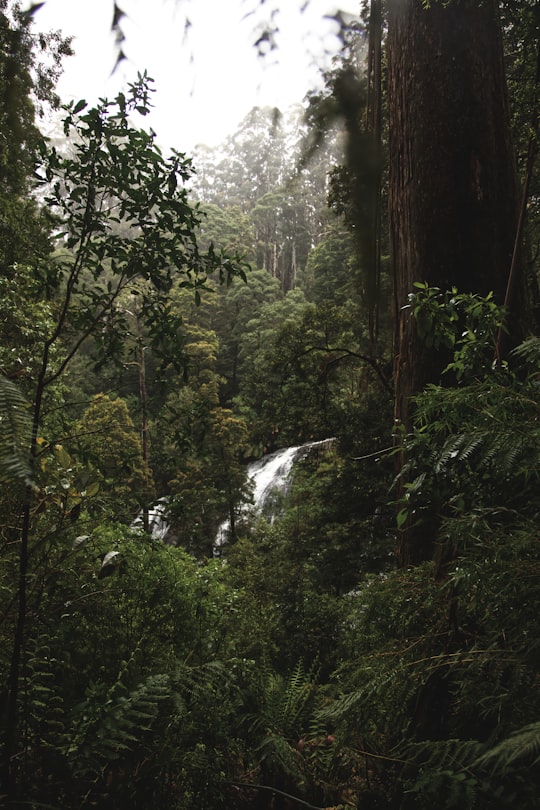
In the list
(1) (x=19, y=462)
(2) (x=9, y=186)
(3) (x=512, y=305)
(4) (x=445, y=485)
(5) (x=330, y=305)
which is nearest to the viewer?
(1) (x=19, y=462)

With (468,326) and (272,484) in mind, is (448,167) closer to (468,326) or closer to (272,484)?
(468,326)

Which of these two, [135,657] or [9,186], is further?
[9,186]

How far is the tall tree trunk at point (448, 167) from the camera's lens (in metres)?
2.47

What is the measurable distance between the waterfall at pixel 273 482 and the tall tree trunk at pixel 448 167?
11.1 m

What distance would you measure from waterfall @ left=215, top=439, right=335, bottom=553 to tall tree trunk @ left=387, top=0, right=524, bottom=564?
11.1 meters

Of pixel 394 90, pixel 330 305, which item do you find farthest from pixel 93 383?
pixel 394 90

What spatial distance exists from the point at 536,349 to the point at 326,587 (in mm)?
6999

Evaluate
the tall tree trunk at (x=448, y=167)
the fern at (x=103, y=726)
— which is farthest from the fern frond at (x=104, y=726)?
the tall tree trunk at (x=448, y=167)

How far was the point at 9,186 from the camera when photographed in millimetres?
9039

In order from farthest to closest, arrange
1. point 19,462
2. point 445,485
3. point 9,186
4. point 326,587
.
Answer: point 9,186 → point 326,587 → point 445,485 → point 19,462

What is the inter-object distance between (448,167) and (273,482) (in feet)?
44.7

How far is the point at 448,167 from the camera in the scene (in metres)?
2.56

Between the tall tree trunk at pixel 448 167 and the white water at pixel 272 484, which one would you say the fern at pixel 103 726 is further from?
the white water at pixel 272 484

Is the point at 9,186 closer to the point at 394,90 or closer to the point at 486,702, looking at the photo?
the point at 394,90
